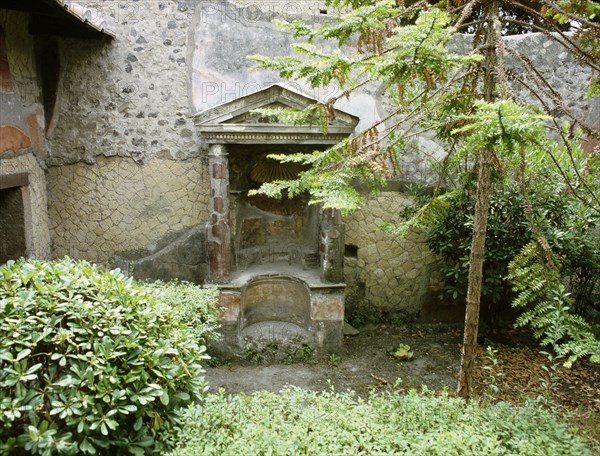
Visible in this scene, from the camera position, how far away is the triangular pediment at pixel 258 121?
15.6 ft

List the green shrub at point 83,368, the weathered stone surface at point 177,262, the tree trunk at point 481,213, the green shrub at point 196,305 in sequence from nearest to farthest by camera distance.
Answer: the green shrub at point 83,368
the tree trunk at point 481,213
the green shrub at point 196,305
the weathered stone surface at point 177,262

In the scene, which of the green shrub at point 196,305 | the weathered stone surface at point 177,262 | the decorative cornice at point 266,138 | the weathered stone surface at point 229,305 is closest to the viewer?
the green shrub at point 196,305

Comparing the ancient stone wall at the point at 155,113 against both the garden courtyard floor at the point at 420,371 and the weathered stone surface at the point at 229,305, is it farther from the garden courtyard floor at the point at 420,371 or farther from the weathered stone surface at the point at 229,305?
the garden courtyard floor at the point at 420,371

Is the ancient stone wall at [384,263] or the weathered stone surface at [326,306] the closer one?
the weathered stone surface at [326,306]

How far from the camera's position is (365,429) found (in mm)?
2381

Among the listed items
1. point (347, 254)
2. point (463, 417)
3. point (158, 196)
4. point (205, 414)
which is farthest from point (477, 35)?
point (158, 196)

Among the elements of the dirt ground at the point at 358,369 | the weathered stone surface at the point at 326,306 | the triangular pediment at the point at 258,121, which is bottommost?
the dirt ground at the point at 358,369

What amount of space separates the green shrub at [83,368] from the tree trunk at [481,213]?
1.80 meters

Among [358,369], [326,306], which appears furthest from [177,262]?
[358,369]

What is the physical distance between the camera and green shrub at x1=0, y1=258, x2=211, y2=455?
1923 mm

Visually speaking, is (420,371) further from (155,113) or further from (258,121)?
(155,113)

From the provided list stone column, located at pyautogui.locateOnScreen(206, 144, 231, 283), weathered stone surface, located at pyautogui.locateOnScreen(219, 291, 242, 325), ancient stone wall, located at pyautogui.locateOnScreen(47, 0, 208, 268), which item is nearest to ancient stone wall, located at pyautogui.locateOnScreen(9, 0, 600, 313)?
ancient stone wall, located at pyautogui.locateOnScreen(47, 0, 208, 268)

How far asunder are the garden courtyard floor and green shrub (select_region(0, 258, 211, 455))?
2227mm

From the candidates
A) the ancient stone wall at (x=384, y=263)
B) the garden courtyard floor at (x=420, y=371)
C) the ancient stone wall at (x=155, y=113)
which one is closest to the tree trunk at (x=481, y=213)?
the garden courtyard floor at (x=420, y=371)
